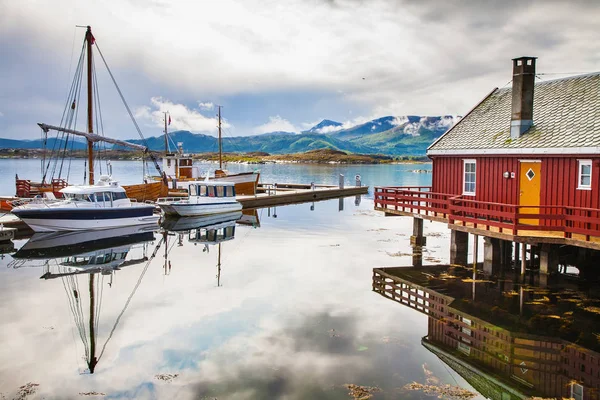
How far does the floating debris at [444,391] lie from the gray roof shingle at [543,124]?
35.4 feet

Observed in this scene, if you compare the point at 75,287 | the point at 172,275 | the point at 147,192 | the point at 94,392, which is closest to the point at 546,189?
the point at 172,275

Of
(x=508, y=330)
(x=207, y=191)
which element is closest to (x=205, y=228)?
(x=207, y=191)

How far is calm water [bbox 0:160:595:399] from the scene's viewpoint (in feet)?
35.4

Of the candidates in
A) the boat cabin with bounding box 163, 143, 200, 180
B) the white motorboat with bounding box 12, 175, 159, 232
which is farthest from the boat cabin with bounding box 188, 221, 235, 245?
the boat cabin with bounding box 163, 143, 200, 180

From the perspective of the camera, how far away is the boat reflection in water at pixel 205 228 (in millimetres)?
28434

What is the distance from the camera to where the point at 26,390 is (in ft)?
34.3

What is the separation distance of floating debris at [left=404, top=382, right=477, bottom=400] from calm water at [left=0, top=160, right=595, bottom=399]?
17 cm

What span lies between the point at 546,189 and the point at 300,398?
13485 millimetres

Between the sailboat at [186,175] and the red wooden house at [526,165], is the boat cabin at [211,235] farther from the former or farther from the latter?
the sailboat at [186,175]

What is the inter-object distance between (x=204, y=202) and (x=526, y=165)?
24.1 m

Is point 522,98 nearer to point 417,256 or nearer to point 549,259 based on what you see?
point 549,259

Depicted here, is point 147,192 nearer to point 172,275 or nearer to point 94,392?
point 172,275

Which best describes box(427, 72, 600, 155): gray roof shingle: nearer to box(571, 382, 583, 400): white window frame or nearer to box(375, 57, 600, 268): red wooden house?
box(375, 57, 600, 268): red wooden house

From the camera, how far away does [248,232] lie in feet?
105
